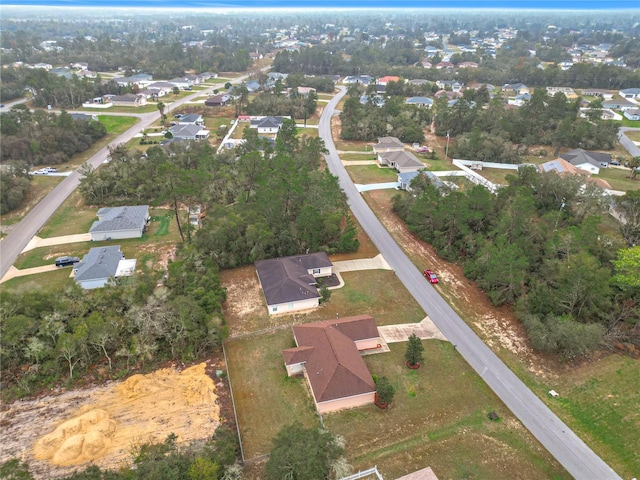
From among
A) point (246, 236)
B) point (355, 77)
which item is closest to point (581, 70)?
point (355, 77)

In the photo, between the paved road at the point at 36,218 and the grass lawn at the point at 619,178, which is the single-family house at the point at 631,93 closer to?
the grass lawn at the point at 619,178

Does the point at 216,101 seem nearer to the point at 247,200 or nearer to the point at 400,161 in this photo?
the point at 400,161

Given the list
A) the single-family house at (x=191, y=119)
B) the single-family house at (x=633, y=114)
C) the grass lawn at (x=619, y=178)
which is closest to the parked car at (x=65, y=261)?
the single-family house at (x=191, y=119)

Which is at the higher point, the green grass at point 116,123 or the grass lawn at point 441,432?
the grass lawn at point 441,432

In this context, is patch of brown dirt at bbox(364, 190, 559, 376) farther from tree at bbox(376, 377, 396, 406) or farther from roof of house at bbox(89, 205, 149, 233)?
roof of house at bbox(89, 205, 149, 233)

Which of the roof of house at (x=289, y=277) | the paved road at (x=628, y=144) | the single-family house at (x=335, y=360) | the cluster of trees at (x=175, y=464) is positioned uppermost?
the cluster of trees at (x=175, y=464)

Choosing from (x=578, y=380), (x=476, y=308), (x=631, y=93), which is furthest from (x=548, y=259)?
(x=631, y=93)
